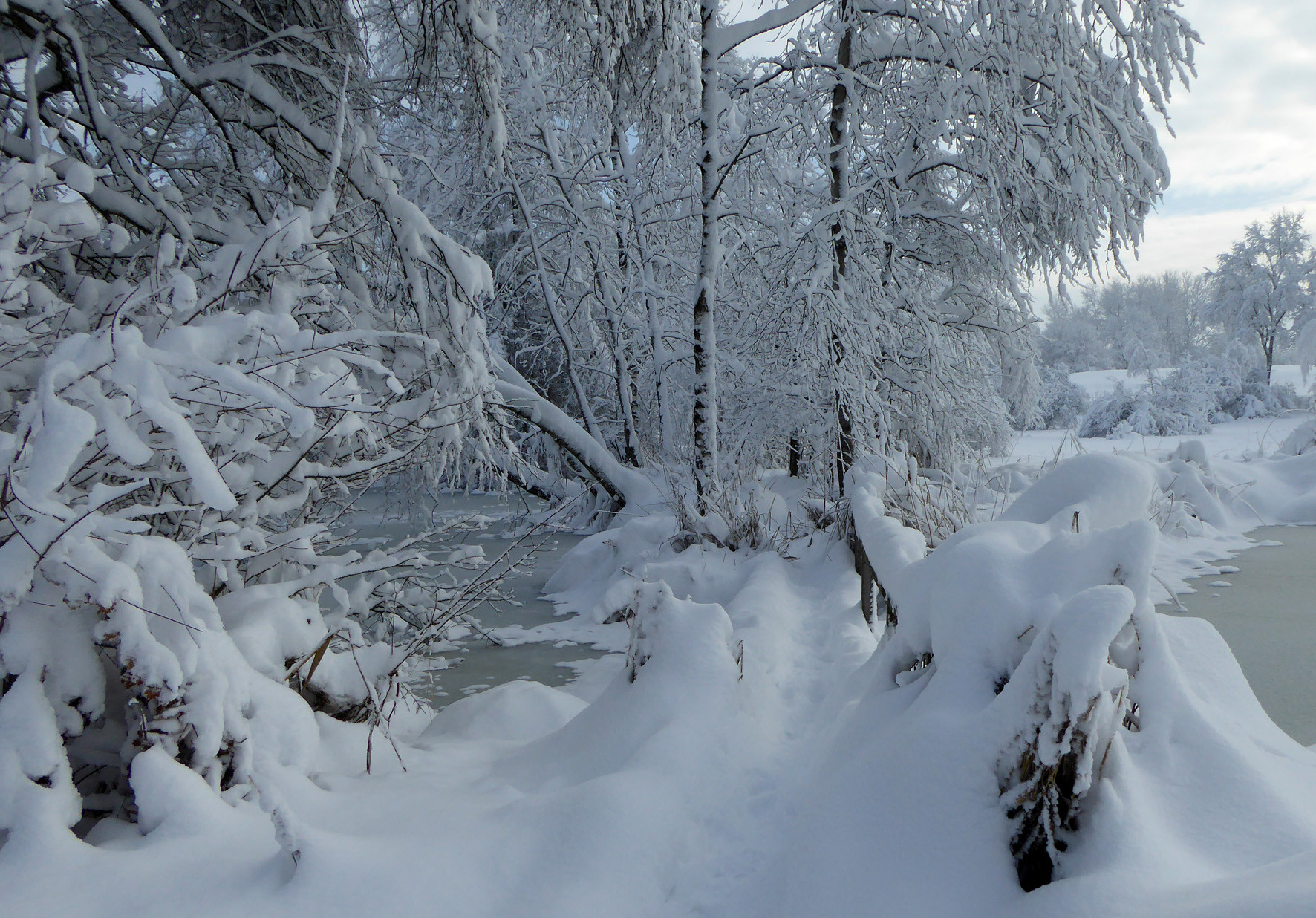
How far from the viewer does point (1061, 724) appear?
1.34 metres

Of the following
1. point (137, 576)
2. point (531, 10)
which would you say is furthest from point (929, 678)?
point (531, 10)

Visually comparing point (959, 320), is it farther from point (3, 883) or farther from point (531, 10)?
point (3, 883)

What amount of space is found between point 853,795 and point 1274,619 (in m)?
3.88

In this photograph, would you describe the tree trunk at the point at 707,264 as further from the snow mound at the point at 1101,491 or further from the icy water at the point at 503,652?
the snow mound at the point at 1101,491

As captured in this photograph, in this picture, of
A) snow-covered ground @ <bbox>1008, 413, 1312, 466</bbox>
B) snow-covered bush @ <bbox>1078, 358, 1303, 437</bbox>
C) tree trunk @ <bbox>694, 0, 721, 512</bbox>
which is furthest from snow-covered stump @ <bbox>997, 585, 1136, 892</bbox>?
Result: snow-covered bush @ <bbox>1078, 358, 1303, 437</bbox>

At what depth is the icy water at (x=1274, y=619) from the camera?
2.97m

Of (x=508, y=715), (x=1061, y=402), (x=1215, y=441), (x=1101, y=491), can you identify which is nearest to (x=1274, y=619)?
(x=1101, y=491)

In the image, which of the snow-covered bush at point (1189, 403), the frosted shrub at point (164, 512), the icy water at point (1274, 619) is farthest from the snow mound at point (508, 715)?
the snow-covered bush at point (1189, 403)

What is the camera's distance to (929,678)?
1.83 meters

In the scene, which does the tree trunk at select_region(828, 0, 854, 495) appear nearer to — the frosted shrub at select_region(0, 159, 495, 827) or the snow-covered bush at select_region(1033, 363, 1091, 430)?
the frosted shrub at select_region(0, 159, 495, 827)

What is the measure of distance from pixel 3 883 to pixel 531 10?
12.7 feet

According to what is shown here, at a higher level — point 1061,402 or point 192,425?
point 192,425

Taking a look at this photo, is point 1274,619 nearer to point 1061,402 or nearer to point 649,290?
point 649,290

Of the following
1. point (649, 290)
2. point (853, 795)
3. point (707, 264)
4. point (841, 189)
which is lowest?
point (853, 795)
